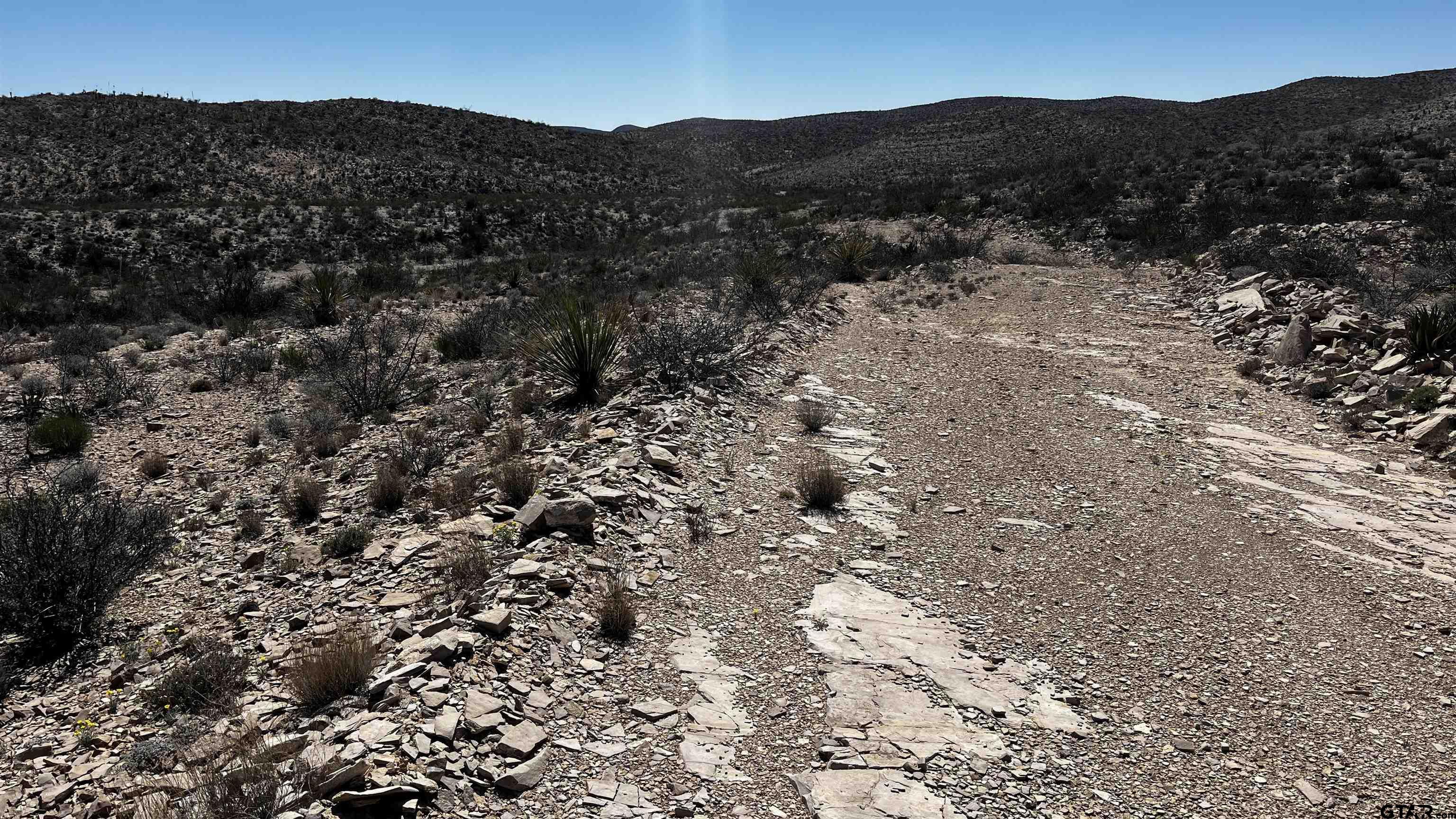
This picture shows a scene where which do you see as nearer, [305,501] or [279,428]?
[305,501]

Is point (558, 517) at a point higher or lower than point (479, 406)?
lower

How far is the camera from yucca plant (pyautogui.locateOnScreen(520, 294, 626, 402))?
9.45 metres

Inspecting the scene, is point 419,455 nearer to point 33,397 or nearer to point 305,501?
point 305,501

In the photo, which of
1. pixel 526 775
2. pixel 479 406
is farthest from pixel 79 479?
pixel 526 775

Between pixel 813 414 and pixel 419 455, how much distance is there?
4.45 metres

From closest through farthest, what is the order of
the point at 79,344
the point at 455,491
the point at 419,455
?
1. the point at 455,491
2. the point at 419,455
3. the point at 79,344

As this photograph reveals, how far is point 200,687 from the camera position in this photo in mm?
4340

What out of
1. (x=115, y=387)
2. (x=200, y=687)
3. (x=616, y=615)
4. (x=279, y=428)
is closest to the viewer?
(x=200, y=687)

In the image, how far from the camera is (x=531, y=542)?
5.67m

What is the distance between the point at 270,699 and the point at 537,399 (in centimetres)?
→ 582

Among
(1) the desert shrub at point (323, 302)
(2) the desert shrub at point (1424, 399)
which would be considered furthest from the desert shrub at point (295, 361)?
(2) the desert shrub at point (1424, 399)

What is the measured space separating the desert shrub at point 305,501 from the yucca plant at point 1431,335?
1267 cm

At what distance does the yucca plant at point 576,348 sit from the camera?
9.45 meters

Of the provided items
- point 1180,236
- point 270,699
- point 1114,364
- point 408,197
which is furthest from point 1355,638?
point 408,197
